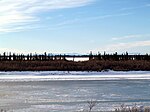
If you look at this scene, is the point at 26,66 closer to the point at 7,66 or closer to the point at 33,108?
the point at 7,66

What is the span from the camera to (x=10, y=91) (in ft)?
72.1

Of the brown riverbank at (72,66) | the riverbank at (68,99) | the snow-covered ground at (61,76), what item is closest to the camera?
the riverbank at (68,99)

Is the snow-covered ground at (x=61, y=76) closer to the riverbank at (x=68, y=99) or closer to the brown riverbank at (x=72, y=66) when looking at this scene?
the brown riverbank at (x=72, y=66)

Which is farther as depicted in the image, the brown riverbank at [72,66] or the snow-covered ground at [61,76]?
the brown riverbank at [72,66]

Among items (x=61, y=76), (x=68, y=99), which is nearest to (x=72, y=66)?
(x=61, y=76)

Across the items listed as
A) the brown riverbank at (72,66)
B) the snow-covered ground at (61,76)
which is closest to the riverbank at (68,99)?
the snow-covered ground at (61,76)

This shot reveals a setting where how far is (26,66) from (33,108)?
89.0ft

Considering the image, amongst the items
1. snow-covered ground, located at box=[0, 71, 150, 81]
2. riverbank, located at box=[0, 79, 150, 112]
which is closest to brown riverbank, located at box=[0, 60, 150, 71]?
snow-covered ground, located at box=[0, 71, 150, 81]

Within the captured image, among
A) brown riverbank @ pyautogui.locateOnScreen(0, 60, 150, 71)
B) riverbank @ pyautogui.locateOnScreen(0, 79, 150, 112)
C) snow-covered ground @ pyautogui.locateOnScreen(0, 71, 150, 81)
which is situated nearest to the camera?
riverbank @ pyautogui.locateOnScreen(0, 79, 150, 112)

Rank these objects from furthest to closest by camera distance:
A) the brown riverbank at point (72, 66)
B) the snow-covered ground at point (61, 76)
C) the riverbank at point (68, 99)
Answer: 1. the brown riverbank at point (72, 66)
2. the snow-covered ground at point (61, 76)
3. the riverbank at point (68, 99)

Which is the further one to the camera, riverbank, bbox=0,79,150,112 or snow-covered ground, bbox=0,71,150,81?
snow-covered ground, bbox=0,71,150,81

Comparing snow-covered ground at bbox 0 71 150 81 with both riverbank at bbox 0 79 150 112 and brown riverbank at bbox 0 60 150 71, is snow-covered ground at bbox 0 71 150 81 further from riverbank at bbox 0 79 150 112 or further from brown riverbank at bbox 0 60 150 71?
riverbank at bbox 0 79 150 112

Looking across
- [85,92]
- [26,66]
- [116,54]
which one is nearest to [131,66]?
[26,66]

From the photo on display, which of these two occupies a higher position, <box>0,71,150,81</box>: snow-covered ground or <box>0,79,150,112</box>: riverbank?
<box>0,71,150,81</box>: snow-covered ground
